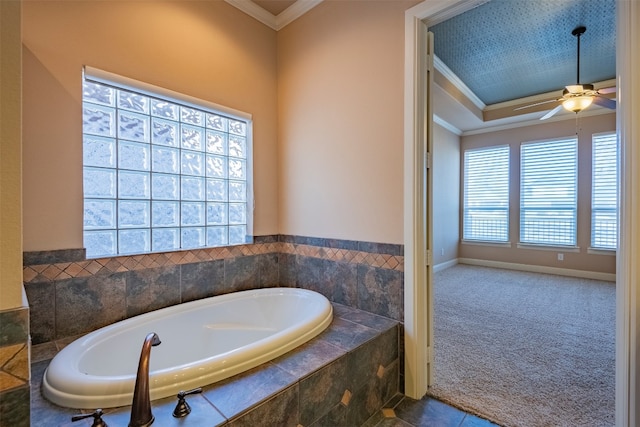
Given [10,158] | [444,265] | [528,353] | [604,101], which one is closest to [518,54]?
[604,101]

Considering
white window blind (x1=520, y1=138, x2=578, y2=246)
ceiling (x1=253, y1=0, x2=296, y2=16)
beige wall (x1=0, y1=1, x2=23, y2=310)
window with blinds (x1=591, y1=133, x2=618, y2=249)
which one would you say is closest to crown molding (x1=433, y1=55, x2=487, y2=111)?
white window blind (x1=520, y1=138, x2=578, y2=246)

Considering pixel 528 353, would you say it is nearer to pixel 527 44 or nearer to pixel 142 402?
pixel 142 402

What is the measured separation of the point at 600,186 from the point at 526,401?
4449 mm

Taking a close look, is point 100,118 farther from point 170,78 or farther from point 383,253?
point 383,253

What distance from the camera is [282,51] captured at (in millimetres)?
2607

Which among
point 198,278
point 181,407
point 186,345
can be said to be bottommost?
point 186,345

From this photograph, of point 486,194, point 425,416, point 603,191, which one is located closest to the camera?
point 425,416

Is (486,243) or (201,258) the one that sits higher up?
(201,258)

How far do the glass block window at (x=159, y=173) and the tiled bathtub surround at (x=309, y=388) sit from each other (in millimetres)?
759

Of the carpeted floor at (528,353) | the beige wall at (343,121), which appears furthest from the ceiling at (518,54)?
the carpeted floor at (528,353)

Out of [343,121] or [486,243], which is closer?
[343,121]

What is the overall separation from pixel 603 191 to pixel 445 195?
2244 millimetres

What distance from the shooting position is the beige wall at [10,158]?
2.25ft

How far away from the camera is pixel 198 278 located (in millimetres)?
2094
